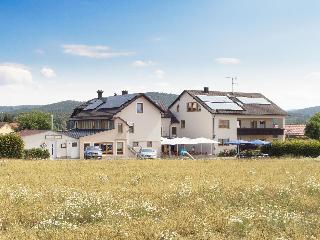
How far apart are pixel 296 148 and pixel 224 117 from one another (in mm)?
16910

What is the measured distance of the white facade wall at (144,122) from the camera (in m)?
64.4

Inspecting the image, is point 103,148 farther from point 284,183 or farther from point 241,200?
point 241,200

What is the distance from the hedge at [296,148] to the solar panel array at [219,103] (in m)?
15.3

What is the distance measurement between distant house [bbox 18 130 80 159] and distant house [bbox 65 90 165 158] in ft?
3.54

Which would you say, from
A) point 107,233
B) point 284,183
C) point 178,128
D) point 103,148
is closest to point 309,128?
point 178,128

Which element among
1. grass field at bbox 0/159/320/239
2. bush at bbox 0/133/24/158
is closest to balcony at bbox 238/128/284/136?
bush at bbox 0/133/24/158

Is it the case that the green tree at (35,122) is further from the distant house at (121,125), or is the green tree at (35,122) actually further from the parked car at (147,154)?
the parked car at (147,154)

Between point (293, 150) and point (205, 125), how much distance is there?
17.8 meters

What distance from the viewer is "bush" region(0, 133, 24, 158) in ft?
154

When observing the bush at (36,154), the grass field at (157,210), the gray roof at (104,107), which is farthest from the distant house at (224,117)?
the grass field at (157,210)

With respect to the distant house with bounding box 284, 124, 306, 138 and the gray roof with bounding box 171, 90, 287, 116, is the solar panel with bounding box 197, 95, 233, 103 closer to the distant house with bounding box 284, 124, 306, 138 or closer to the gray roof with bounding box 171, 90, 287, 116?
the gray roof with bounding box 171, 90, 287, 116

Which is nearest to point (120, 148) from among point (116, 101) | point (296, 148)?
point (116, 101)

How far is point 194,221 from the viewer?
13.7 meters

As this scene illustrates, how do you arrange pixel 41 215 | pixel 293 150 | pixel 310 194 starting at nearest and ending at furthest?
pixel 41 215 < pixel 310 194 < pixel 293 150
